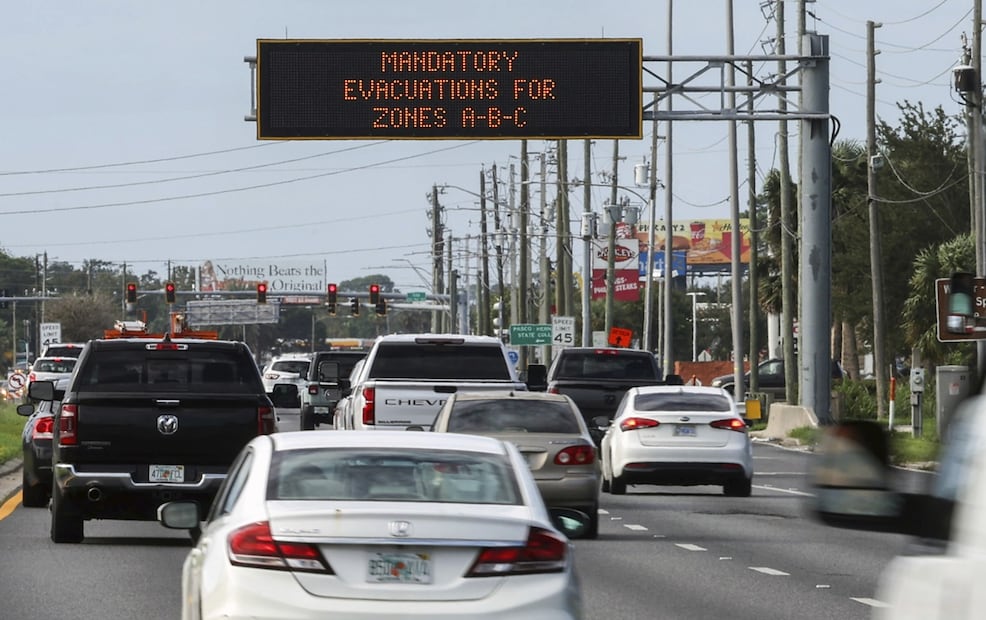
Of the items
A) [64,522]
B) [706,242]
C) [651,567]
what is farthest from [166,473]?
[706,242]

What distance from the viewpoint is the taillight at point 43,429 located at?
20688mm

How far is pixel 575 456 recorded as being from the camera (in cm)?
2005

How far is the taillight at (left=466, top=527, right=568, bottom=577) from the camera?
856 cm

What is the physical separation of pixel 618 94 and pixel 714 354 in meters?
108

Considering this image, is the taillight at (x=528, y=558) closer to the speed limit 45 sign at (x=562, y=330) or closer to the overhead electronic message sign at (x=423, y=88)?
the overhead electronic message sign at (x=423, y=88)

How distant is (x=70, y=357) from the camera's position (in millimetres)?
52719

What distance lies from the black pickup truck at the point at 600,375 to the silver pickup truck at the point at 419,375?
6.73 m

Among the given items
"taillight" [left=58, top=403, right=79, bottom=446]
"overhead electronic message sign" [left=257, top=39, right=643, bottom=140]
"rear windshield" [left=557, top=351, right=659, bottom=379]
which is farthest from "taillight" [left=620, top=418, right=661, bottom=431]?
"taillight" [left=58, top=403, right=79, bottom=446]

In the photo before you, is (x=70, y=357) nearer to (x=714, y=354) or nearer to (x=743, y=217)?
(x=714, y=354)

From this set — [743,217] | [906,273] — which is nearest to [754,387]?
[906,273]

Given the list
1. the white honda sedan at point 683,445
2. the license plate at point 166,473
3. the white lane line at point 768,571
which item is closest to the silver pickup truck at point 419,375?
the white honda sedan at point 683,445

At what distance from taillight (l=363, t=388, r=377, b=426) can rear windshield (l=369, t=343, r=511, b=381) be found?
56 centimetres

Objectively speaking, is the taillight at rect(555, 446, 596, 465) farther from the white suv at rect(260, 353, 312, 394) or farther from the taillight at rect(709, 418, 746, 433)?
the white suv at rect(260, 353, 312, 394)

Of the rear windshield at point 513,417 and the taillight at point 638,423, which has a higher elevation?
the rear windshield at point 513,417
